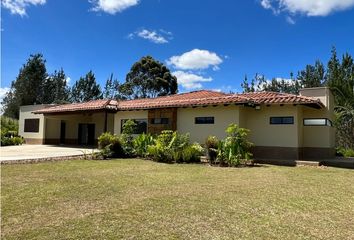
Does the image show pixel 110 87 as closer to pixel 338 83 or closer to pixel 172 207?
pixel 338 83

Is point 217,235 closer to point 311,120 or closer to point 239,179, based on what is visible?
point 239,179

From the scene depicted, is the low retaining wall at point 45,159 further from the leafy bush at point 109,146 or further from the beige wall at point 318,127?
the beige wall at point 318,127

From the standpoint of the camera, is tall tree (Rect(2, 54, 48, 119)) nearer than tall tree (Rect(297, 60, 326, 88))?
No

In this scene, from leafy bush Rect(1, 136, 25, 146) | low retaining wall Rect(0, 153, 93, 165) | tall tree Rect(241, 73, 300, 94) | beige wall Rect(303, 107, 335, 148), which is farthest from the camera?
tall tree Rect(241, 73, 300, 94)

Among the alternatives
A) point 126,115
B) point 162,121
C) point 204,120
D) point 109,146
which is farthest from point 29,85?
point 204,120

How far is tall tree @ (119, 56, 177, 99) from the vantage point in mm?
46938

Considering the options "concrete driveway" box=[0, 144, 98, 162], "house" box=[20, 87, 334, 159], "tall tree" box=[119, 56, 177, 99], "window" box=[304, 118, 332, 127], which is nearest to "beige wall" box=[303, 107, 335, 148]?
"house" box=[20, 87, 334, 159]

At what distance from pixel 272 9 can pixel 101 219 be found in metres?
15.4

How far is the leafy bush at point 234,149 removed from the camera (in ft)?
48.9

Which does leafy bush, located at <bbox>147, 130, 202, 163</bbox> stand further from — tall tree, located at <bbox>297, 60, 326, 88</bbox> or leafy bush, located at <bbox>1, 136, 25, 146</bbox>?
tall tree, located at <bbox>297, 60, 326, 88</bbox>

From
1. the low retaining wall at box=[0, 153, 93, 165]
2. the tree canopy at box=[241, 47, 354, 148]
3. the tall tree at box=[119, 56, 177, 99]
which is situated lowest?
Result: the low retaining wall at box=[0, 153, 93, 165]

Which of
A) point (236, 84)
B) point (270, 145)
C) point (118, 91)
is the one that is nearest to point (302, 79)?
point (236, 84)

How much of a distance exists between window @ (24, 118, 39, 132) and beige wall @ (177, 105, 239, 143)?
17143 millimetres

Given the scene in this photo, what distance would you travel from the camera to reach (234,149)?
15.0 meters
